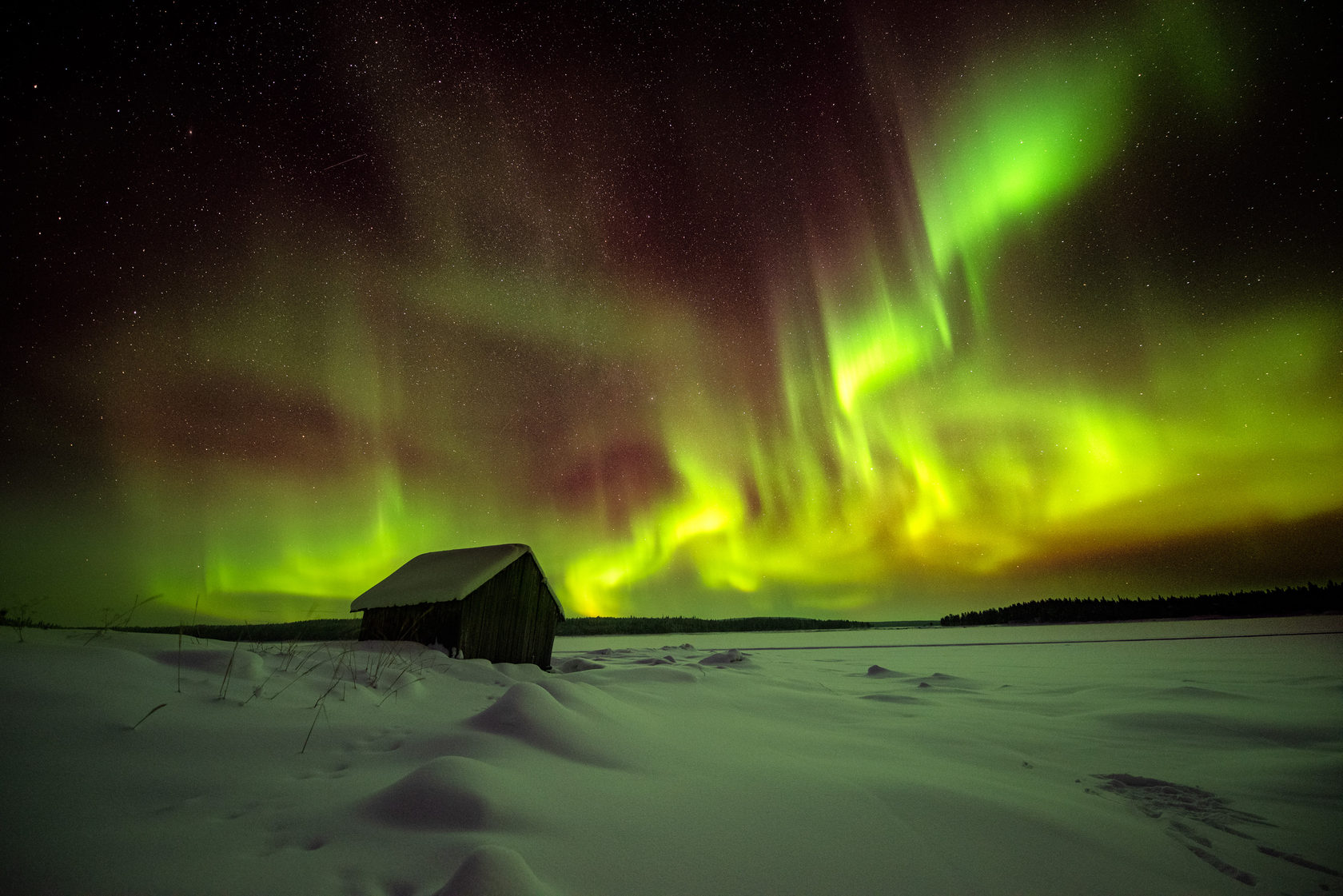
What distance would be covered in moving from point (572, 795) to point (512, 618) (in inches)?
456

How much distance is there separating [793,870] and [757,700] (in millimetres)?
5561

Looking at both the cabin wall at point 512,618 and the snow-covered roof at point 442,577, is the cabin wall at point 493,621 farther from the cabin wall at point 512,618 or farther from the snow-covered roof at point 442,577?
the snow-covered roof at point 442,577

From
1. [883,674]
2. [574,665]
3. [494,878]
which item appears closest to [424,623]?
[574,665]

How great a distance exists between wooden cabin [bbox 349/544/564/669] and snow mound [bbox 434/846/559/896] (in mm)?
11308

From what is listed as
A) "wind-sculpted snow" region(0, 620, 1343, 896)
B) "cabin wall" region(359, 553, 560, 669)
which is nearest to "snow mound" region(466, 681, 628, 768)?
"wind-sculpted snow" region(0, 620, 1343, 896)

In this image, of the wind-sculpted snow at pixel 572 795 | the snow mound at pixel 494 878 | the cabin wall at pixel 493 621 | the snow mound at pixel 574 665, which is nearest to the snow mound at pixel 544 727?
the wind-sculpted snow at pixel 572 795

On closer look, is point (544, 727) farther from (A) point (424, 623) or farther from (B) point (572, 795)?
(A) point (424, 623)

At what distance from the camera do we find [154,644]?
4973 mm

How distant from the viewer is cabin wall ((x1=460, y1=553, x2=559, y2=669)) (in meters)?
12.5

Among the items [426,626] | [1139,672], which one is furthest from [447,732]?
[1139,672]

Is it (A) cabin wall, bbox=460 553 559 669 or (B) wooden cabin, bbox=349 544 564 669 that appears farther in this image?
(A) cabin wall, bbox=460 553 559 669

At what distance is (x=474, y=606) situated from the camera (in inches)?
495

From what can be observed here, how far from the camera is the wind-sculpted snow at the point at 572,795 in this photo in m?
2.02

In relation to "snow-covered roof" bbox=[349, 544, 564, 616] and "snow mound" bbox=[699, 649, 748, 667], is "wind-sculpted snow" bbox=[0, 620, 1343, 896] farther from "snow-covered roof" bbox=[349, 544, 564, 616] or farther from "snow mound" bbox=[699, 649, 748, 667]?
"snow mound" bbox=[699, 649, 748, 667]
